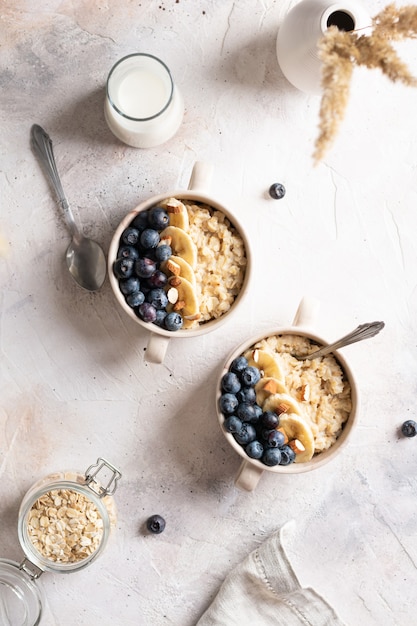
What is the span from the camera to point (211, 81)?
67.8 inches

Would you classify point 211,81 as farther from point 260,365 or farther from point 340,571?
point 340,571

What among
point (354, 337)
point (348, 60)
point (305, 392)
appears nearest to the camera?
point (348, 60)

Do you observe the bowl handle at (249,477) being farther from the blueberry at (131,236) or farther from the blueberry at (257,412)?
the blueberry at (131,236)

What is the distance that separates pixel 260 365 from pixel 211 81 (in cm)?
69

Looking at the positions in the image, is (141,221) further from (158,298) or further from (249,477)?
(249,477)

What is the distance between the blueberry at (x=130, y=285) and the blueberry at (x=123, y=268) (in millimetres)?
11

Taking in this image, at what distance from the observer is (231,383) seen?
153cm

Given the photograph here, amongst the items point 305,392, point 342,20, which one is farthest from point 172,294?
point 342,20

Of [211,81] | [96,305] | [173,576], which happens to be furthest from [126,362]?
[211,81]

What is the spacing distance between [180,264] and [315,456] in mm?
510

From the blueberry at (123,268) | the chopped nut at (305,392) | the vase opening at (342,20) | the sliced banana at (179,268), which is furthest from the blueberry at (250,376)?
the vase opening at (342,20)

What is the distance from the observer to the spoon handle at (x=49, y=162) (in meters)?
1.68

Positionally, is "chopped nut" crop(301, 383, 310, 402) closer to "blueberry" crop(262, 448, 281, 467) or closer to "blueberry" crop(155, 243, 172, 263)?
"blueberry" crop(262, 448, 281, 467)

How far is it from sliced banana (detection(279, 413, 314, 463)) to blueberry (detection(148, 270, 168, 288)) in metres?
0.37
